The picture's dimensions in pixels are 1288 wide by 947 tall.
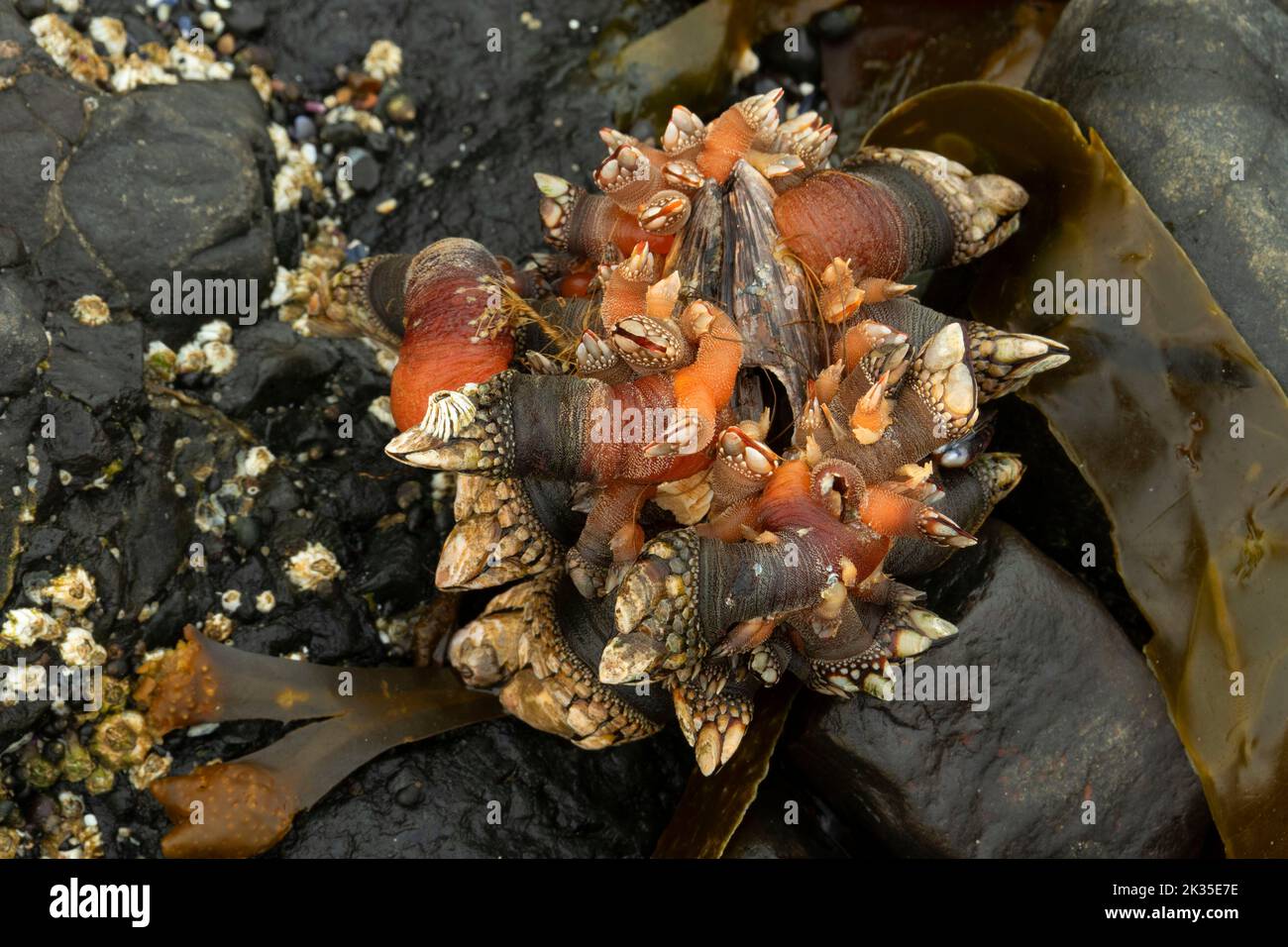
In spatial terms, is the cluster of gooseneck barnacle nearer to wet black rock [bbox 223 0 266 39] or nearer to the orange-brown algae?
the orange-brown algae

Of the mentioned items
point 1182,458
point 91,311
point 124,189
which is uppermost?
point 124,189

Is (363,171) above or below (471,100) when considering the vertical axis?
below

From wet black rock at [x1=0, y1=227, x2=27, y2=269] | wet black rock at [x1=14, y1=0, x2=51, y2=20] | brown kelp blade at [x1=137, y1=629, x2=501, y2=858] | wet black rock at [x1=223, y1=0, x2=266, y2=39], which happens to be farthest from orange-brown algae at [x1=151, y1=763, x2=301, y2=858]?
wet black rock at [x1=223, y1=0, x2=266, y2=39]

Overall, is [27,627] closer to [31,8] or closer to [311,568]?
[311,568]

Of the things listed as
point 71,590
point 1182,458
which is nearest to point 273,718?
point 71,590

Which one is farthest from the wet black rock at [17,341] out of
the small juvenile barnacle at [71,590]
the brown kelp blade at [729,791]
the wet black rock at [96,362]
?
the brown kelp blade at [729,791]

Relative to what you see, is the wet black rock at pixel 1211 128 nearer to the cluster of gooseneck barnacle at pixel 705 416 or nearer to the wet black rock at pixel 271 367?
the cluster of gooseneck barnacle at pixel 705 416
